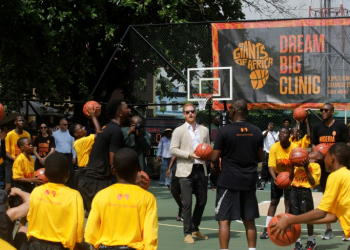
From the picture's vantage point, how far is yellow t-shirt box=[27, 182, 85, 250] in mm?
4977

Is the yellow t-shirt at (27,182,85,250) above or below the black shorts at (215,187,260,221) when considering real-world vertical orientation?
above

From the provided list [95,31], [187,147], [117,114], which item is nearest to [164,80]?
[95,31]

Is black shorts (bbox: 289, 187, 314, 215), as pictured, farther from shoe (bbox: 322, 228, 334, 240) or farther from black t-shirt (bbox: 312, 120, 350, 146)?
black t-shirt (bbox: 312, 120, 350, 146)

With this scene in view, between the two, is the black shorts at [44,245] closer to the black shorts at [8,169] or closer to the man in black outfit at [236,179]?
the man in black outfit at [236,179]

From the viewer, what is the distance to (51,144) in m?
13.6

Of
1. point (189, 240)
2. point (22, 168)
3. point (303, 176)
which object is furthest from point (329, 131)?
point (22, 168)

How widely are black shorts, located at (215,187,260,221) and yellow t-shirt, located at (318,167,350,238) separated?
6.07 feet

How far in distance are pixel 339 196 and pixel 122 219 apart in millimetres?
2040

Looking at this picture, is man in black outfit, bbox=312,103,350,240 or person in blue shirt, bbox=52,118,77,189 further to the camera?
person in blue shirt, bbox=52,118,77,189

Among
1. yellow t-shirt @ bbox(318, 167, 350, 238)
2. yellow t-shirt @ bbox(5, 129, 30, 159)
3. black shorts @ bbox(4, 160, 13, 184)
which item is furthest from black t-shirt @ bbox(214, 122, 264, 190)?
yellow t-shirt @ bbox(5, 129, 30, 159)

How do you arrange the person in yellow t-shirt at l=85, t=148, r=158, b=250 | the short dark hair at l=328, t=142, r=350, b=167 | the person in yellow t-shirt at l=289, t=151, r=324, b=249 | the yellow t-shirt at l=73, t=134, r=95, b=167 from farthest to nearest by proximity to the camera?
the yellow t-shirt at l=73, t=134, r=95, b=167 < the person in yellow t-shirt at l=289, t=151, r=324, b=249 < the short dark hair at l=328, t=142, r=350, b=167 < the person in yellow t-shirt at l=85, t=148, r=158, b=250

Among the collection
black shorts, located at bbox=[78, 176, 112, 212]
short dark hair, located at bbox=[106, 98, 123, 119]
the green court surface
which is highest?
short dark hair, located at bbox=[106, 98, 123, 119]

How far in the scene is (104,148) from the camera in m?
7.30

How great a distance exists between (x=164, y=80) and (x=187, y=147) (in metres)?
7.88
